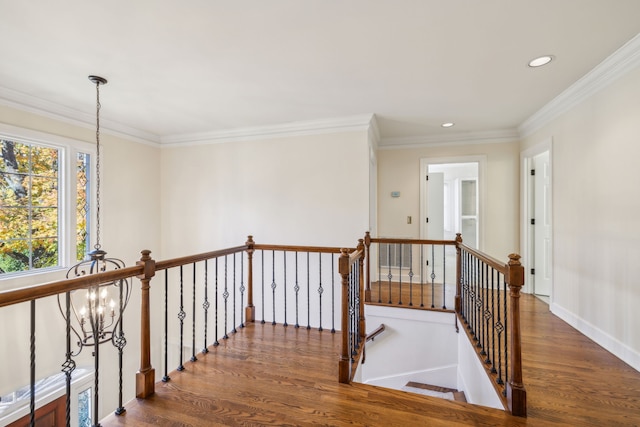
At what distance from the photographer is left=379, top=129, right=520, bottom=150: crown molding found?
435 centimetres

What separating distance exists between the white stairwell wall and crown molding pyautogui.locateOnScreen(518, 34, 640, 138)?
264 cm

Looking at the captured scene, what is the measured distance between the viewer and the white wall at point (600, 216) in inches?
89.5

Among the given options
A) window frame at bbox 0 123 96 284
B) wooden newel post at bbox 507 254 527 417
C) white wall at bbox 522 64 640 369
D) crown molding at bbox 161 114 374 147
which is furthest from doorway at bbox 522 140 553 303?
window frame at bbox 0 123 96 284

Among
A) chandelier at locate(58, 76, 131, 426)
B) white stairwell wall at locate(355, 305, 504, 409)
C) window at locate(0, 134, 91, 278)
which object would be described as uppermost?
window at locate(0, 134, 91, 278)

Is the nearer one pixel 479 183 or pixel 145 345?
pixel 145 345

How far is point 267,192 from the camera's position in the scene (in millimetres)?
4152

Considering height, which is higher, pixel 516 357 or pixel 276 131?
pixel 276 131

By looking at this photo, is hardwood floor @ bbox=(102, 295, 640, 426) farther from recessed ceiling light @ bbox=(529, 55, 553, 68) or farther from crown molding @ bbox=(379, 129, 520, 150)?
crown molding @ bbox=(379, 129, 520, 150)

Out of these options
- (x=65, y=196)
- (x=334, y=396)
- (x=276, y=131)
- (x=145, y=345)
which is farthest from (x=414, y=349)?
(x=65, y=196)

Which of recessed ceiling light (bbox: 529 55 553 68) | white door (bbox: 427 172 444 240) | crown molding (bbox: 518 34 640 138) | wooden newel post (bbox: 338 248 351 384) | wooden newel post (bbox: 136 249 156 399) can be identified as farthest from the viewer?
white door (bbox: 427 172 444 240)

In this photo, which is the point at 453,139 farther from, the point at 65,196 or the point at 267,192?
the point at 65,196

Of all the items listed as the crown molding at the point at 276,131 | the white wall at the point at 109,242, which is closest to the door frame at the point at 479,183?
Result: the crown molding at the point at 276,131

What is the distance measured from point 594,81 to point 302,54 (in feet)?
8.87

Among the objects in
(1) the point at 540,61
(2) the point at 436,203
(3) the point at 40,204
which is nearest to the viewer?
(1) the point at 540,61
